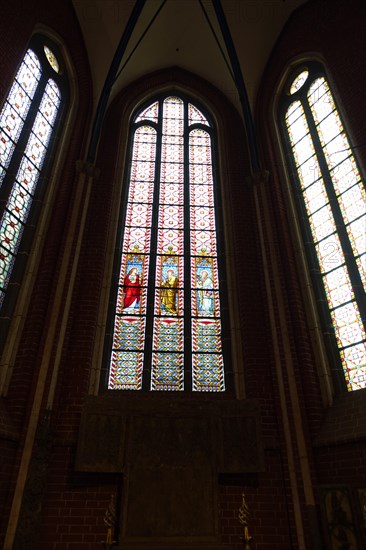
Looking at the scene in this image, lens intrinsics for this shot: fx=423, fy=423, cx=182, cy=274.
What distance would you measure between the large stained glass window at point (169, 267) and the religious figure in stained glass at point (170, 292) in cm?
2

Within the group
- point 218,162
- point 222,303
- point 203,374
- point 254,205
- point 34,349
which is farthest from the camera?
point 218,162

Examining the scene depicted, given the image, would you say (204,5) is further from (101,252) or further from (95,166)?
(101,252)

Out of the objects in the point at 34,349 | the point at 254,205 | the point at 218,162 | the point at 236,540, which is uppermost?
the point at 218,162

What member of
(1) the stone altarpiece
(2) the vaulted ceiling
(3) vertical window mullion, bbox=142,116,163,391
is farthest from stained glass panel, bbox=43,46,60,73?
(1) the stone altarpiece

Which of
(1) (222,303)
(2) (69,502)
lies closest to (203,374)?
(1) (222,303)

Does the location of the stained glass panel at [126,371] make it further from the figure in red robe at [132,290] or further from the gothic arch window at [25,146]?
the gothic arch window at [25,146]

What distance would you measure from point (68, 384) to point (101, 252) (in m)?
2.62

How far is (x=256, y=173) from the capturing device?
9109mm

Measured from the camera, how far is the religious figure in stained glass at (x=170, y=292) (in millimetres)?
7734

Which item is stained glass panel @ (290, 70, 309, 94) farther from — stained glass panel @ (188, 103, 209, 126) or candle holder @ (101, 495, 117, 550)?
candle holder @ (101, 495, 117, 550)

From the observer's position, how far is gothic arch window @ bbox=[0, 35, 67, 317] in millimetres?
7137

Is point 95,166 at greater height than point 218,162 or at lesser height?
lesser

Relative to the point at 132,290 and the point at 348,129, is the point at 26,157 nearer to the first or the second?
the point at 132,290

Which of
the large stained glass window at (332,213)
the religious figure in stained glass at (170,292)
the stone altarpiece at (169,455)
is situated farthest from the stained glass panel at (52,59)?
the stone altarpiece at (169,455)
